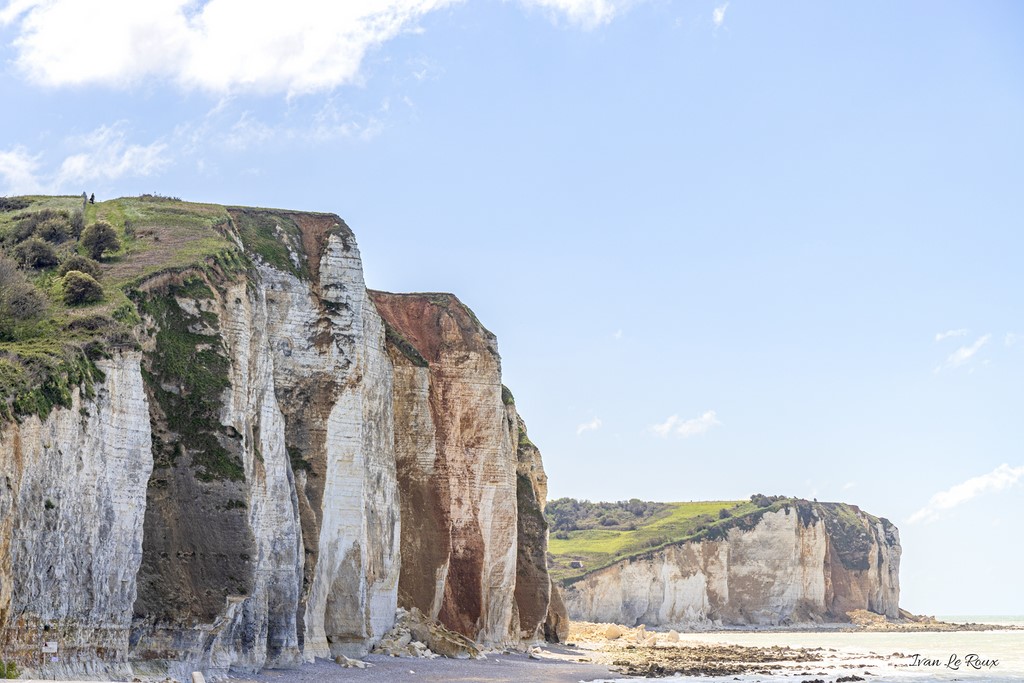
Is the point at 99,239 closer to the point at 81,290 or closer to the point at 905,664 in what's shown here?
the point at 81,290

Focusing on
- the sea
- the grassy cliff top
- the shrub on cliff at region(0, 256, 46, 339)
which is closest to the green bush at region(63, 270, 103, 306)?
the shrub on cliff at region(0, 256, 46, 339)

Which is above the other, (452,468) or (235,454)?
(452,468)

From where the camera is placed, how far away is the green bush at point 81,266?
34.6m

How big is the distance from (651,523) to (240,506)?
10506 centimetres

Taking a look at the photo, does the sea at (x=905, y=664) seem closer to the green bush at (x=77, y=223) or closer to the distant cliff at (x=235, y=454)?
the distant cliff at (x=235, y=454)

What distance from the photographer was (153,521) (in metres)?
30.4

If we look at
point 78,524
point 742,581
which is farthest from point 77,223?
point 742,581

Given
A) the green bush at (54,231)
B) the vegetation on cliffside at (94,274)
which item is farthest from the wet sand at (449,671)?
the green bush at (54,231)

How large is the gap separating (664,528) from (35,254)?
9631cm

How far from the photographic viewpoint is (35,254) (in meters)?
37.1

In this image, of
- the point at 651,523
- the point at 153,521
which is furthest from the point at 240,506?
the point at 651,523

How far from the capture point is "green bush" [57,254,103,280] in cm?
3462

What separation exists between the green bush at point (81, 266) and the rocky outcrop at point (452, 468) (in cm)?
1440

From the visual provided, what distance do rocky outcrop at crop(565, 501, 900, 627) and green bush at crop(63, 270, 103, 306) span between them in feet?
283
